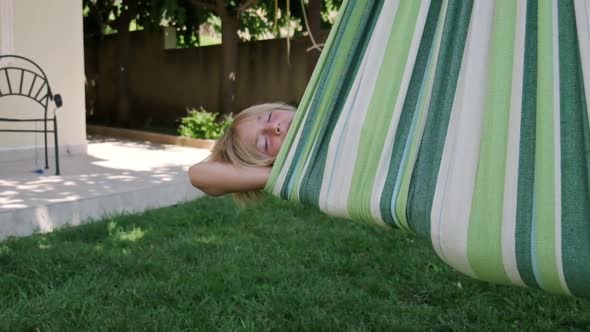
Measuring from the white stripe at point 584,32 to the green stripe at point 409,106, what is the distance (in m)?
0.27

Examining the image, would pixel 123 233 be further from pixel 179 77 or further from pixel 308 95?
pixel 179 77

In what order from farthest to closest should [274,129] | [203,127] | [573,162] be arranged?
1. [203,127]
2. [274,129]
3. [573,162]

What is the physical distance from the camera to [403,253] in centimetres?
251

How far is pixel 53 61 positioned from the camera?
5.17 metres

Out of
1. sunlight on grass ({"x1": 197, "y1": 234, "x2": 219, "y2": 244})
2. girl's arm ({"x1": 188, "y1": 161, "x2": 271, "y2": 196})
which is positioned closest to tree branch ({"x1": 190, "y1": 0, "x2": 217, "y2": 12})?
sunlight on grass ({"x1": 197, "y1": 234, "x2": 219, "y2": 244})

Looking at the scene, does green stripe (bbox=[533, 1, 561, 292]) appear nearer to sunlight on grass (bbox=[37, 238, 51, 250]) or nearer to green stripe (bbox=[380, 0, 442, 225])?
green stripe (bbox=[380, 0, 442, 225])

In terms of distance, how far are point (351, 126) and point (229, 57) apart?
5.96 metres

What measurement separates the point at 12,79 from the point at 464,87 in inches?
183

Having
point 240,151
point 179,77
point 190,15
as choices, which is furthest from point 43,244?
point 179,77

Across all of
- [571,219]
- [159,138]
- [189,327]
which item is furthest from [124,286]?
[159,138]

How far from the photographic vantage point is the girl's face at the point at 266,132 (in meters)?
1.59

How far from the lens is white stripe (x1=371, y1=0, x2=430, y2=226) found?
109 cm

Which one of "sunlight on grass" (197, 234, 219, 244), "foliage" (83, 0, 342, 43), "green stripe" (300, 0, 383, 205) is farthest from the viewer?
"foliage" (83, 0, 342, 43)

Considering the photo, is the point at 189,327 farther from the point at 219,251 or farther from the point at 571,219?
the point at 571,219
